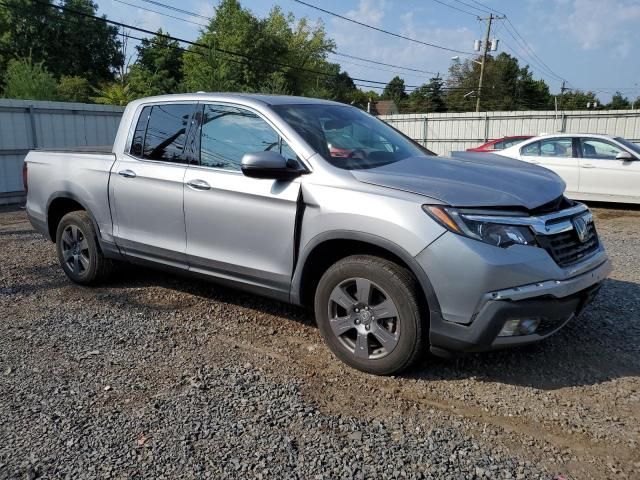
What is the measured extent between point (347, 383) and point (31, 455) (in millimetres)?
1766

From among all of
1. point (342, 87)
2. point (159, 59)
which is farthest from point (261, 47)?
point (342, 87)

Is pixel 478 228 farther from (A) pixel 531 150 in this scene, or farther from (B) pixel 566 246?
(A) pixel 531 150

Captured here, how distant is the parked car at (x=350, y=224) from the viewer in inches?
117

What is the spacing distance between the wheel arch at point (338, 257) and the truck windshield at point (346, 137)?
0.52 metres

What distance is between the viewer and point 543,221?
10.2 ft

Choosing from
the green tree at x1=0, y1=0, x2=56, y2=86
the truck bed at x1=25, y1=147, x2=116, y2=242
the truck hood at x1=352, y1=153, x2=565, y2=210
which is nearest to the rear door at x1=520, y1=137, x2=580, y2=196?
the truck hood at x1=352, y1=153, x2=565, y2=210

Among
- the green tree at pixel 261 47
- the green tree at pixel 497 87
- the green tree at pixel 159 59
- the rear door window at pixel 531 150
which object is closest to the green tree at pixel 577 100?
the green tree at pixel 497 87

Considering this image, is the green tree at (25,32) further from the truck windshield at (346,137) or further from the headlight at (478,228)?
the headlight at (478,228)

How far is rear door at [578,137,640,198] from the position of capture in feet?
32.4

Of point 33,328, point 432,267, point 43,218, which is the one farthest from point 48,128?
point 432,267

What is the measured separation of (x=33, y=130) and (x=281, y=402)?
11.2 meters

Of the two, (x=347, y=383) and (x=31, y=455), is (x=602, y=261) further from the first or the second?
(x=31, y=455)

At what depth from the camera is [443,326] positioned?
306 cm

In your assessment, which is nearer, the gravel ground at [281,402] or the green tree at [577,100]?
the gravel ground at [281,402]
